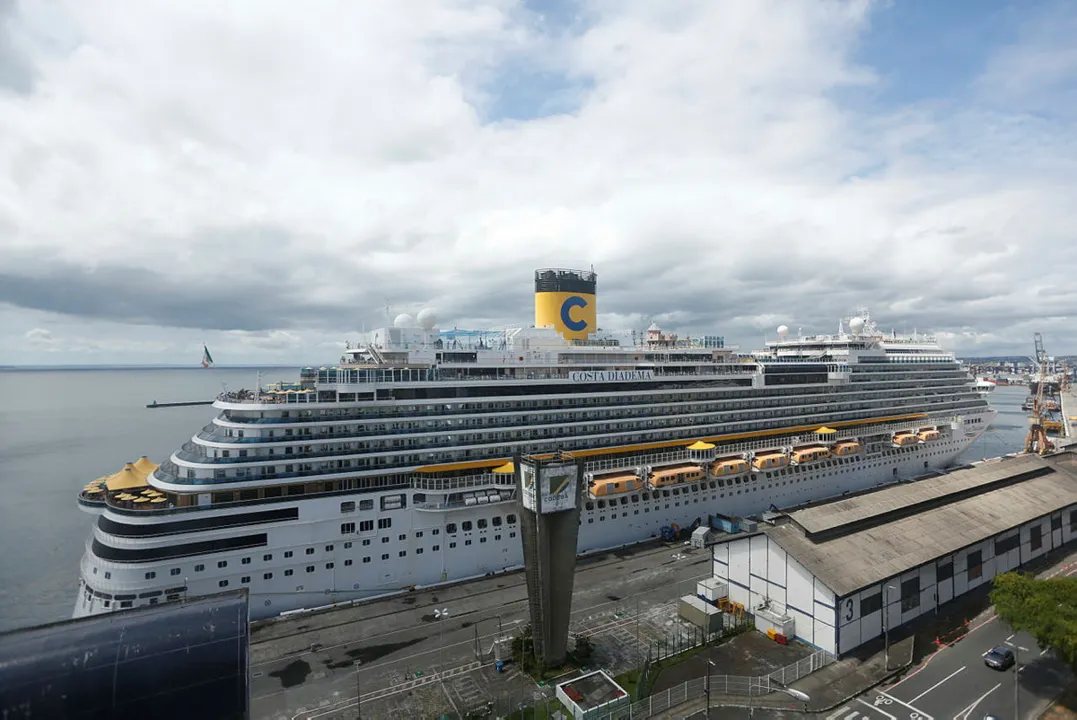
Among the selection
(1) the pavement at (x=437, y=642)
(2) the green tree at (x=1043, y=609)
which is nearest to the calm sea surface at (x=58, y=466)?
(1) the pavement at (x=437, y=642)

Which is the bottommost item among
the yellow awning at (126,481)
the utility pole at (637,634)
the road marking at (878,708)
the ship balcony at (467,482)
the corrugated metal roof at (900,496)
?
the utility pole at (637,634)

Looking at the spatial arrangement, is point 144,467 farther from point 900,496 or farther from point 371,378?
point 900,496

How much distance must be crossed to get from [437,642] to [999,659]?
25248 mm

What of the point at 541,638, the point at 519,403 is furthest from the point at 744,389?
the point at 541,638

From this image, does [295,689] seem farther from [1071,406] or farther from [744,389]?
[1071,406]

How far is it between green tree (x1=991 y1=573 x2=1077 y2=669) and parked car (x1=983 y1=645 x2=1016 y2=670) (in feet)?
11.0

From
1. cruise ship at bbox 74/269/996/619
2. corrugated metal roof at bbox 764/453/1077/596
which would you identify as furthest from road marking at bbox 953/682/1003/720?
cruise ship at bbox 74/269/996/619

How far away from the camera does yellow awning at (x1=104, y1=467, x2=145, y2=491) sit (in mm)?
31953

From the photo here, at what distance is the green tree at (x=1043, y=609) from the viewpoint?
19.0m

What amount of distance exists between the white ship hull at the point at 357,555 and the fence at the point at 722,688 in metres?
14.9

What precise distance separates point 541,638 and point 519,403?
1657 cm

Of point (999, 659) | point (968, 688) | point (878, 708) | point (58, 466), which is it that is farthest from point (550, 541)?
point (58, 466)

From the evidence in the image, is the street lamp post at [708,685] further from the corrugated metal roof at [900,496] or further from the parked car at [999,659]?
the parked car at [999,659]

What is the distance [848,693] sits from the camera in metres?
22.2
